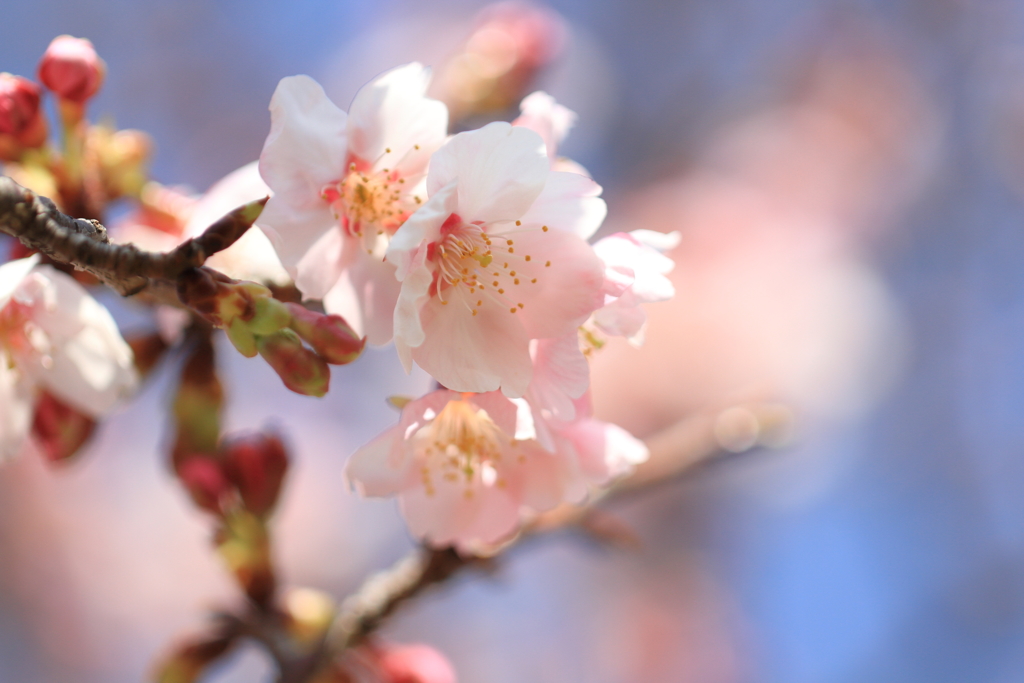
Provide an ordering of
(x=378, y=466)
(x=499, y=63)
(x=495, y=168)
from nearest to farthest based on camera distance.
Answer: (x=495, y=168)
(x=378, y=466)
(x=499, y=63)

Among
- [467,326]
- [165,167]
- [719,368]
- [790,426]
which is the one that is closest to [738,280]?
[719,368]

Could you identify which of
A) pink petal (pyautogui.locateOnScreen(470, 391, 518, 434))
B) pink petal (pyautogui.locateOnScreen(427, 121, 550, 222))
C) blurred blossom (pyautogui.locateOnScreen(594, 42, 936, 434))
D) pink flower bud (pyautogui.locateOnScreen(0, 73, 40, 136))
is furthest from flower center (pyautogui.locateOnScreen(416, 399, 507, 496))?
blurred blossom (pyautogui.locateOnScreen(594, 42, 936, 434))

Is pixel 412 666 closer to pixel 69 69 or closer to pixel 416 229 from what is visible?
pixel 416 229

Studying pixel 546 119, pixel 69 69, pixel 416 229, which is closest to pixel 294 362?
pixel 416 229

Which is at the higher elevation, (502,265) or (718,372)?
(718,372)

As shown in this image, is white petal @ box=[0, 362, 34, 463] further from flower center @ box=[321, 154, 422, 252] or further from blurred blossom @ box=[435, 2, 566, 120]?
blurred blossom @ box=[435, 2, 566, 120]

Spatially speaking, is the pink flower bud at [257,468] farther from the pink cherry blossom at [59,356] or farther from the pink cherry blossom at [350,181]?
the pink cherry blossom at [350,181]

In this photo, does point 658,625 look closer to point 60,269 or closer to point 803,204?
point 803,204
